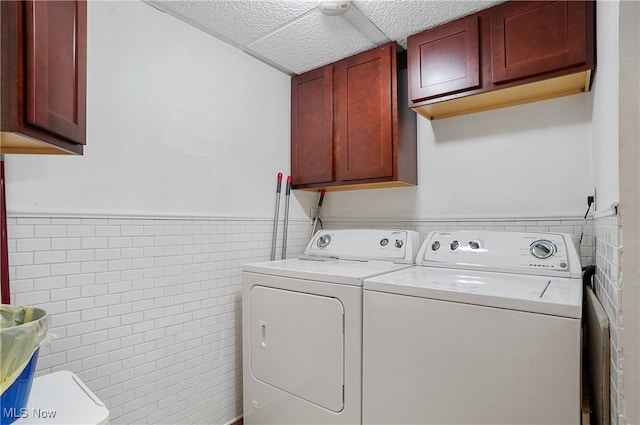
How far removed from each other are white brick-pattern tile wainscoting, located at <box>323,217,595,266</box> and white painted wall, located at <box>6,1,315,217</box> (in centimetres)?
97

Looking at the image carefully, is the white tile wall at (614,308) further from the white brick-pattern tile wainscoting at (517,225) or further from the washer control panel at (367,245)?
the washer control panel at (367,245)

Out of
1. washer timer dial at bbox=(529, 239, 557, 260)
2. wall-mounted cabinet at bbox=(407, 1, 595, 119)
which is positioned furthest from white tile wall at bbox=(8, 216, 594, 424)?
wall-mounted cabinet at bbox=(407, 1, 595, 119)

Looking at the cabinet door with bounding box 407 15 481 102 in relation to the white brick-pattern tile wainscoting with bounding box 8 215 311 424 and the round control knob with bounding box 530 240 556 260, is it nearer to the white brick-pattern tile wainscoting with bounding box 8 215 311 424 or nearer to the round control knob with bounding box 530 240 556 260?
the round control knob with bounding box 530 240 556 260

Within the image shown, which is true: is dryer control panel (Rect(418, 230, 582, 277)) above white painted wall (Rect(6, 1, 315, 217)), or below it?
below

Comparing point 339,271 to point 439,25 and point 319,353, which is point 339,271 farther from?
point 439,25

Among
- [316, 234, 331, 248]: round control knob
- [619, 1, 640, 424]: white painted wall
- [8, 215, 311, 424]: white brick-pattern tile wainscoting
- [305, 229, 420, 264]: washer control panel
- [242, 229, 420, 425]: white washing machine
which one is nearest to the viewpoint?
[619, 1, 640, 424]: white painted wall

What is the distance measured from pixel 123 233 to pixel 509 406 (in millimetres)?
1778

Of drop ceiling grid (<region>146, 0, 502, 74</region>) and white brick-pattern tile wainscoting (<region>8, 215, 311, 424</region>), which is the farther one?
drop ceiling grid (<region>146, 0, 502, 74</region>)

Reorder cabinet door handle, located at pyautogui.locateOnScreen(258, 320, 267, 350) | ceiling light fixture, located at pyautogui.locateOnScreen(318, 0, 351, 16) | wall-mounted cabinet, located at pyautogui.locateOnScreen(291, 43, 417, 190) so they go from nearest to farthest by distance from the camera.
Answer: ceiling light fixture, located at pyautogui.locateOnScreen(318, 0, 351, 16)
cabinet door handle, located at pyautogui.locateOnScreen(258, 320, 267, 350)
wall-mounted cabinet, located at pyautogui.locateOnScreen(291, 43, 417, 190)

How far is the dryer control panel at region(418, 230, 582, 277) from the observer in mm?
1539

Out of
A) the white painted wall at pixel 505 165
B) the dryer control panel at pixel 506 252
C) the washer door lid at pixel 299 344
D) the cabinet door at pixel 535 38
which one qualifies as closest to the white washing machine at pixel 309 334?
the washer door lid at pixel 299 344

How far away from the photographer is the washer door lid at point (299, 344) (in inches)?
62.9

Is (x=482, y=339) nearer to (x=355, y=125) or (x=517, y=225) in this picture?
(x=517, y=225)

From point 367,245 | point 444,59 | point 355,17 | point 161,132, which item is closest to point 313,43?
point 355,17
